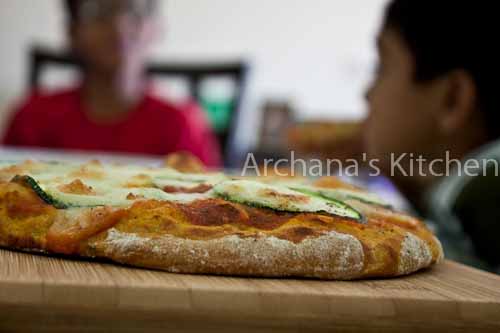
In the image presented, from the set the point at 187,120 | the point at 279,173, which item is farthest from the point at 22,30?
the point at 279,173

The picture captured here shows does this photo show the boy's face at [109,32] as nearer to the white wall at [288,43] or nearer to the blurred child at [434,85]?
the blurred child at [434,85]

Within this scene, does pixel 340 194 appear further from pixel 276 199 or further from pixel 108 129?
pixel 108 129

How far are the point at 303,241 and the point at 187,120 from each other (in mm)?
1563

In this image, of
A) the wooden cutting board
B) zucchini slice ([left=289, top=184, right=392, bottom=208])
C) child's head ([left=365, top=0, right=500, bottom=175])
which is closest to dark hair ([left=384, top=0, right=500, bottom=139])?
child's head ([left=365, top=0, right=500, bottom=175])

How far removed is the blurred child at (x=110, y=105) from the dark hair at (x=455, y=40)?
2.80 ft

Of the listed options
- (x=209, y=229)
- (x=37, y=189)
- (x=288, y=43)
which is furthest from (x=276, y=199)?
(x=288, y=43)

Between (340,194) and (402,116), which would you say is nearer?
(340,194)

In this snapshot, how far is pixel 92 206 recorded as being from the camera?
608 millimetres

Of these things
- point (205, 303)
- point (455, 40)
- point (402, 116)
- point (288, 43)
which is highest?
point (288, 43)

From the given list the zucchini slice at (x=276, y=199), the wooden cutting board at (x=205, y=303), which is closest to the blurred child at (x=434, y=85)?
the zucchini slice at (x=276, y=199)

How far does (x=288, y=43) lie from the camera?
4289 millimetres

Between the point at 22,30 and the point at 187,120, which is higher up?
the point at 22,30

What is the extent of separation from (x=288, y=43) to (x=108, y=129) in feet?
7.93

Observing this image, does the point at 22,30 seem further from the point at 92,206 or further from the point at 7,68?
the point at 92,206
